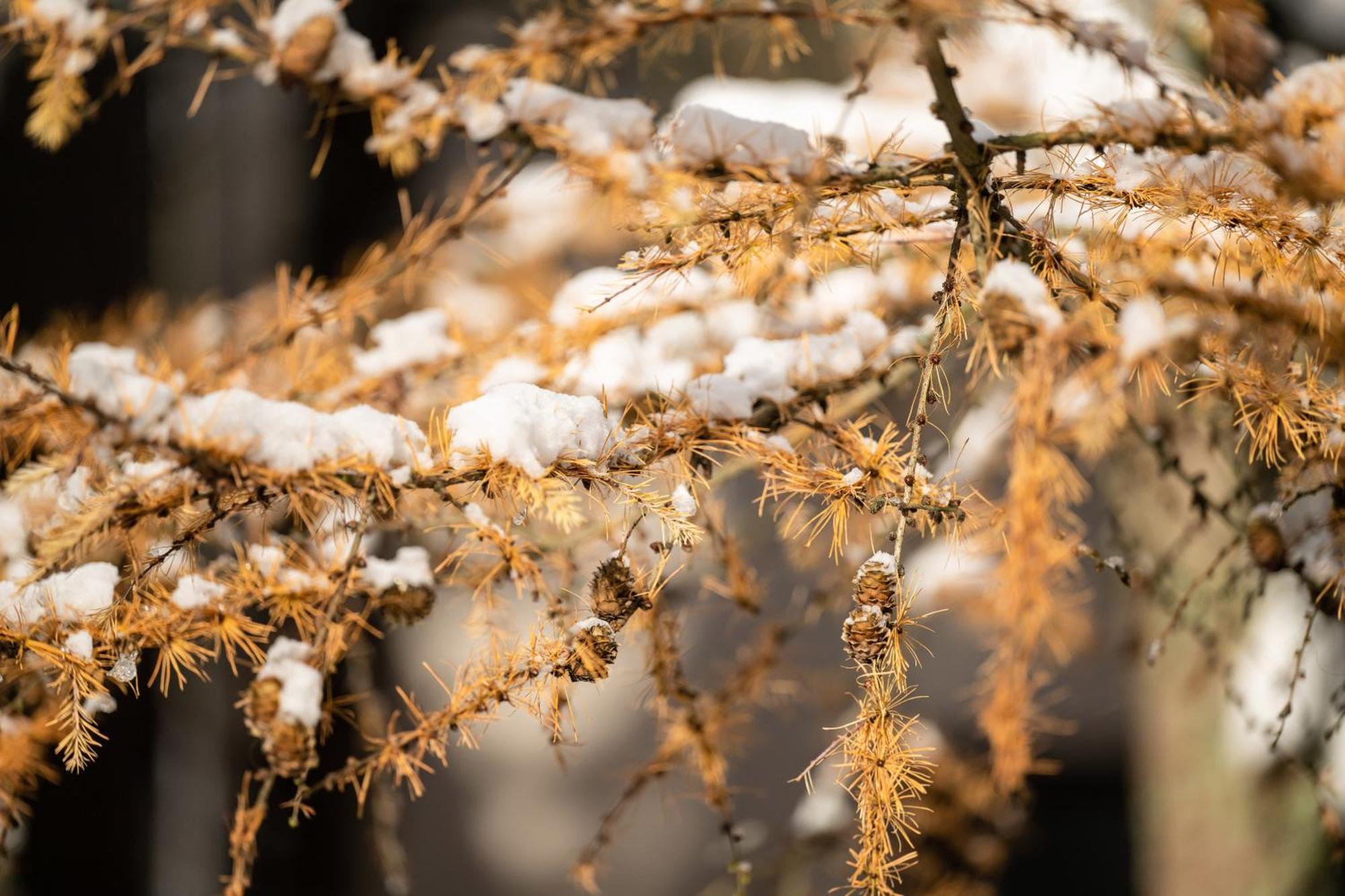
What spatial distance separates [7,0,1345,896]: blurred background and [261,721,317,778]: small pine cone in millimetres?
1182

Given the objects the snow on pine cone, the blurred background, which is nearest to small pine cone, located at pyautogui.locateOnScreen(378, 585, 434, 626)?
the snow on pine cone

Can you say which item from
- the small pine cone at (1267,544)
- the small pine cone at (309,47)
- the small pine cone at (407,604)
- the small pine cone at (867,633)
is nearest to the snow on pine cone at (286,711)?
the small pine cone at (407,604)

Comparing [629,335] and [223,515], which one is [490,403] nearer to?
[223,515]

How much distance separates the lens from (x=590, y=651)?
23.6 inches

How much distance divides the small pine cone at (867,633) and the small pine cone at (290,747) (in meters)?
0.33

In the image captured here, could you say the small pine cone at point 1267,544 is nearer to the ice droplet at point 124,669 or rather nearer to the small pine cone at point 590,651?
the small pine cone at point 590,651

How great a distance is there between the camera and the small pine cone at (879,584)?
1.83ft

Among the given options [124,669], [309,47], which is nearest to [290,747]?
[124,669]

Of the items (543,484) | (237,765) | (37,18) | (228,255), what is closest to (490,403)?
Answer: (543,484)

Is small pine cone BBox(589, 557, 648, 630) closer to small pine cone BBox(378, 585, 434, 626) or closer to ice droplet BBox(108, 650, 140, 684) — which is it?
small pine cone BBox(378, 585, 434, 626)

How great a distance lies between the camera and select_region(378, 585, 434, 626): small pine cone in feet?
2.40

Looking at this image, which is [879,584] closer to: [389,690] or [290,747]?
[290,747]

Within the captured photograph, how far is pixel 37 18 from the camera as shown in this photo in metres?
0.83

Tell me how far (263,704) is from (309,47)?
0.52 m
